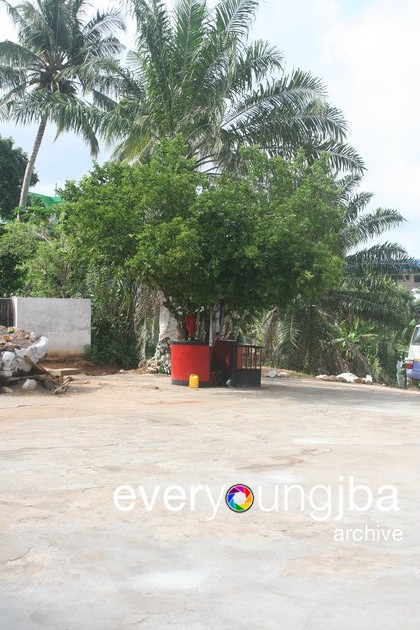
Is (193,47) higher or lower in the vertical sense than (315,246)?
higher

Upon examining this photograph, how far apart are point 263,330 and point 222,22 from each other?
37.9 ft

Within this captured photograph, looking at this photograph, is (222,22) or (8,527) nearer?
(8,527)

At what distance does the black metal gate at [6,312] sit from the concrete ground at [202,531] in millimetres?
10328

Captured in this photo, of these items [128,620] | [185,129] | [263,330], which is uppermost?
[185,129]

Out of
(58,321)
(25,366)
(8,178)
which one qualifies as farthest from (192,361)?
(8,178)

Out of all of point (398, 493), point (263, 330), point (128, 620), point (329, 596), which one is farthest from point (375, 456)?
point (263, 330)

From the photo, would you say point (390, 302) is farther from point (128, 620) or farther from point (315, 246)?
point (128, 620)

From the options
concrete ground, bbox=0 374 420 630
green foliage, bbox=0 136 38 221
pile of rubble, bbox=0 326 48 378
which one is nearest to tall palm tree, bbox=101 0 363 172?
pile of rubble, bbox=0 326 48 378

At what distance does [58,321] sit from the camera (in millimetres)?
21250

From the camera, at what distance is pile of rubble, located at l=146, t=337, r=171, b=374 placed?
21250 millimetres

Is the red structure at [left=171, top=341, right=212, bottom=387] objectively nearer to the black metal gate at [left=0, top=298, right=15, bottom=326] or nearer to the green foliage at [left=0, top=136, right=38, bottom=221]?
the black metal gate at [left=0, top=298, right=15, bottom=326]

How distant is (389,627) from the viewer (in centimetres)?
387

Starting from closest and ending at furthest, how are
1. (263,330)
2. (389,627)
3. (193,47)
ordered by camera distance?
1. (389,627)
2. (193,47)
3. (263,330)

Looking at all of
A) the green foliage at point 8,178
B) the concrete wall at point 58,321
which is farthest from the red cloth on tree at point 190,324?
the green foliage at point 8,178
